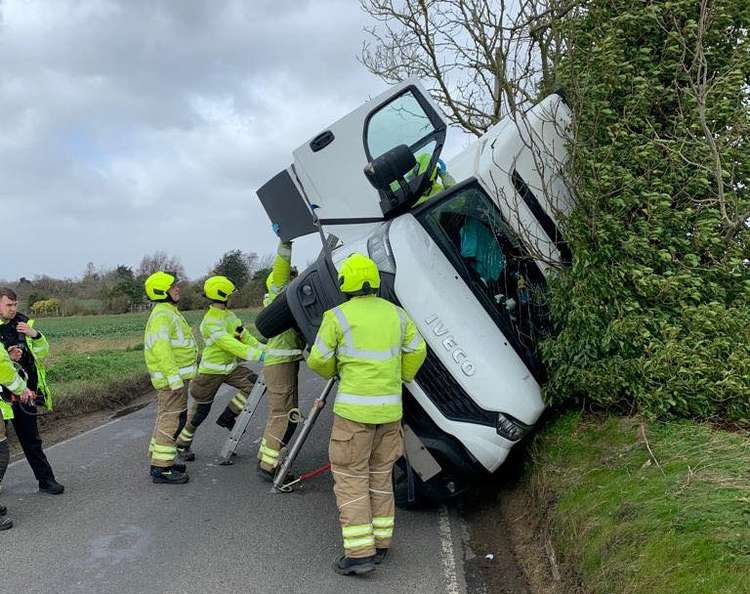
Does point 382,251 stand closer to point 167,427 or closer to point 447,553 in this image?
point 447,553

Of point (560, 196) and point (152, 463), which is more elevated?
point (560, 196)

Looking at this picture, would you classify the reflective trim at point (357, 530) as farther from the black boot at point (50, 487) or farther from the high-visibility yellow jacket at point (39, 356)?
the high-visibility yellow jacket at point (39, 356)

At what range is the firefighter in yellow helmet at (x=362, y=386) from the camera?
4383 millimetres

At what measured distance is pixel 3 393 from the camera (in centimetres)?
554

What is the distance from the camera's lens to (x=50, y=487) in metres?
5.82

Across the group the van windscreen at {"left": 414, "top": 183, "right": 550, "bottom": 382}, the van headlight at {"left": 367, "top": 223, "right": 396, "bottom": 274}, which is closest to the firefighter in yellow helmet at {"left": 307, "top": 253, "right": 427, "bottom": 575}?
the van headlight at {"left": 367, "top": 223, "right": 396, "bottom": 274}

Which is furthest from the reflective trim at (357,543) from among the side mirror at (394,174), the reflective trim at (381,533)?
the side mirror at (394,174)

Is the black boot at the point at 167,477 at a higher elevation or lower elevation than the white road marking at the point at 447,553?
higher

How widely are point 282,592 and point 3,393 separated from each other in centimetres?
311

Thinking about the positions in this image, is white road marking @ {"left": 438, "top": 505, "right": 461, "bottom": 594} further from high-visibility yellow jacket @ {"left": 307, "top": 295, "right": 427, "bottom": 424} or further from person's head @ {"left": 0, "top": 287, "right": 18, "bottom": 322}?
person's head @ {"left": 0, "top": 287, "right": 18, "bottom": 322}

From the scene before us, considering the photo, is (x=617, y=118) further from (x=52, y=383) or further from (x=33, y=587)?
(x=52, y=383)

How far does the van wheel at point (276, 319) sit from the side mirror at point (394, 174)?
1184 mm

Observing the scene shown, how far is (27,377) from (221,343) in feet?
5.76

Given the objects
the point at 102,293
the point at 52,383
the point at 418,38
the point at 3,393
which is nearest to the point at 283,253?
the point at 3,393
